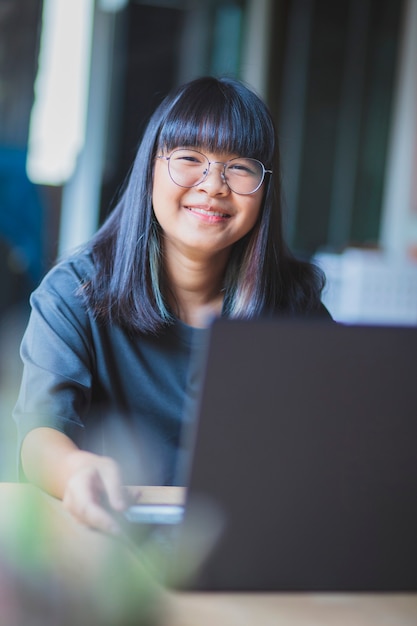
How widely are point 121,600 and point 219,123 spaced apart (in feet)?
2.58

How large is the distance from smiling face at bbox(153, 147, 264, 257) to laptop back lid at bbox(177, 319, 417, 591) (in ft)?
2.24

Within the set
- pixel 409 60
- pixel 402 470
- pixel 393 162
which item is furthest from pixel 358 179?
pixel 402 470

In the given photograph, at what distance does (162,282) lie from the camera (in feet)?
4.78

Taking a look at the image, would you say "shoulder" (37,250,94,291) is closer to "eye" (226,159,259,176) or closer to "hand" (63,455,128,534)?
"eye" (226,159,259,176)

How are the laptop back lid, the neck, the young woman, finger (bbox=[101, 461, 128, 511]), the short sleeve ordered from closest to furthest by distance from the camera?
1. the laptop back lid
2. finger (bbox=[101, 461, 128, 511])
3. the short sleeve
4. the young woman
5. the neck

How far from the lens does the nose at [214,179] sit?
1.34m

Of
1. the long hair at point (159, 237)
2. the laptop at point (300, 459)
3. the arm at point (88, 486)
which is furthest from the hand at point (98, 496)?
the long hair at point (159, 237)

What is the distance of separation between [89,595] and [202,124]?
2.57 ft

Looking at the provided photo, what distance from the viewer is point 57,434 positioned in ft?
3.82

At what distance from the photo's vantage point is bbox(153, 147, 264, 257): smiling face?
1351 millimetres

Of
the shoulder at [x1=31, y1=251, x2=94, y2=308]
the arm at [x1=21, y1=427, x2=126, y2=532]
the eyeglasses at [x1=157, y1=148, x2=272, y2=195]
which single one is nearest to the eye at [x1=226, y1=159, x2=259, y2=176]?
the eyeglasses at [x1=157, y1=148, x2=272, y2=195]

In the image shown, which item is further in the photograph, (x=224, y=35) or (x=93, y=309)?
(x=224, y=35)

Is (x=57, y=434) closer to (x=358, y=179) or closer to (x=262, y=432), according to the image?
(x=262, y=432)

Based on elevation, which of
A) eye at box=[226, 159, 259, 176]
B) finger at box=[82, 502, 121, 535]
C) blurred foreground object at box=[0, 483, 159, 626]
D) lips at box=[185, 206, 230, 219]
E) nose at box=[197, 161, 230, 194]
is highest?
eye at box=[226, 159, 259, 176]
